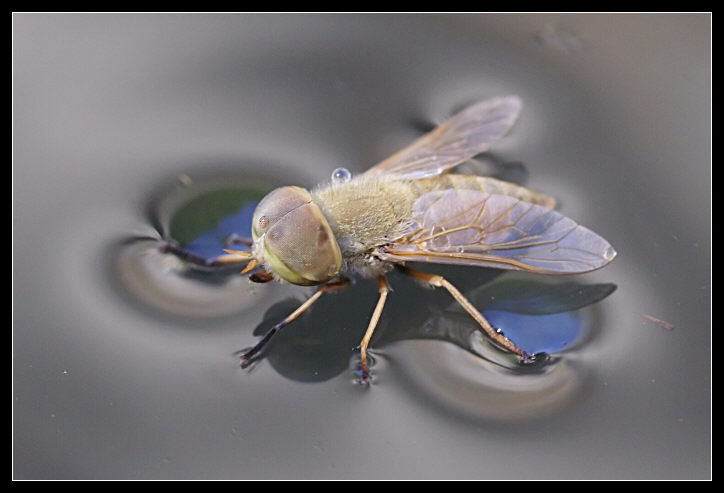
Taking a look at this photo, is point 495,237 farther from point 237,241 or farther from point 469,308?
point 237,241

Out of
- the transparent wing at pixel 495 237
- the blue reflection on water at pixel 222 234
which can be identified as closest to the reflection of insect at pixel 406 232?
the transparent wing at pixel 495 237

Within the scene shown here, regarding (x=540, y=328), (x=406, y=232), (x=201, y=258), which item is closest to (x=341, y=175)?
(x=406, y=232)

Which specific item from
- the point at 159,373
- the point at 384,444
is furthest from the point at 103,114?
the point at 384,444

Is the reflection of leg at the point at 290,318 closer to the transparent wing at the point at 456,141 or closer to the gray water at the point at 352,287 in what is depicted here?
the gray water at the point at 352,287

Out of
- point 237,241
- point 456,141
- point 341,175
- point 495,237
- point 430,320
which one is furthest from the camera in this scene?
point 456,141

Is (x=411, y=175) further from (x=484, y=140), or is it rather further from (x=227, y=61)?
(x=227, y=61)

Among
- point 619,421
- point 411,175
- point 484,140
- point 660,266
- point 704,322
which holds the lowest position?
point 619,421
